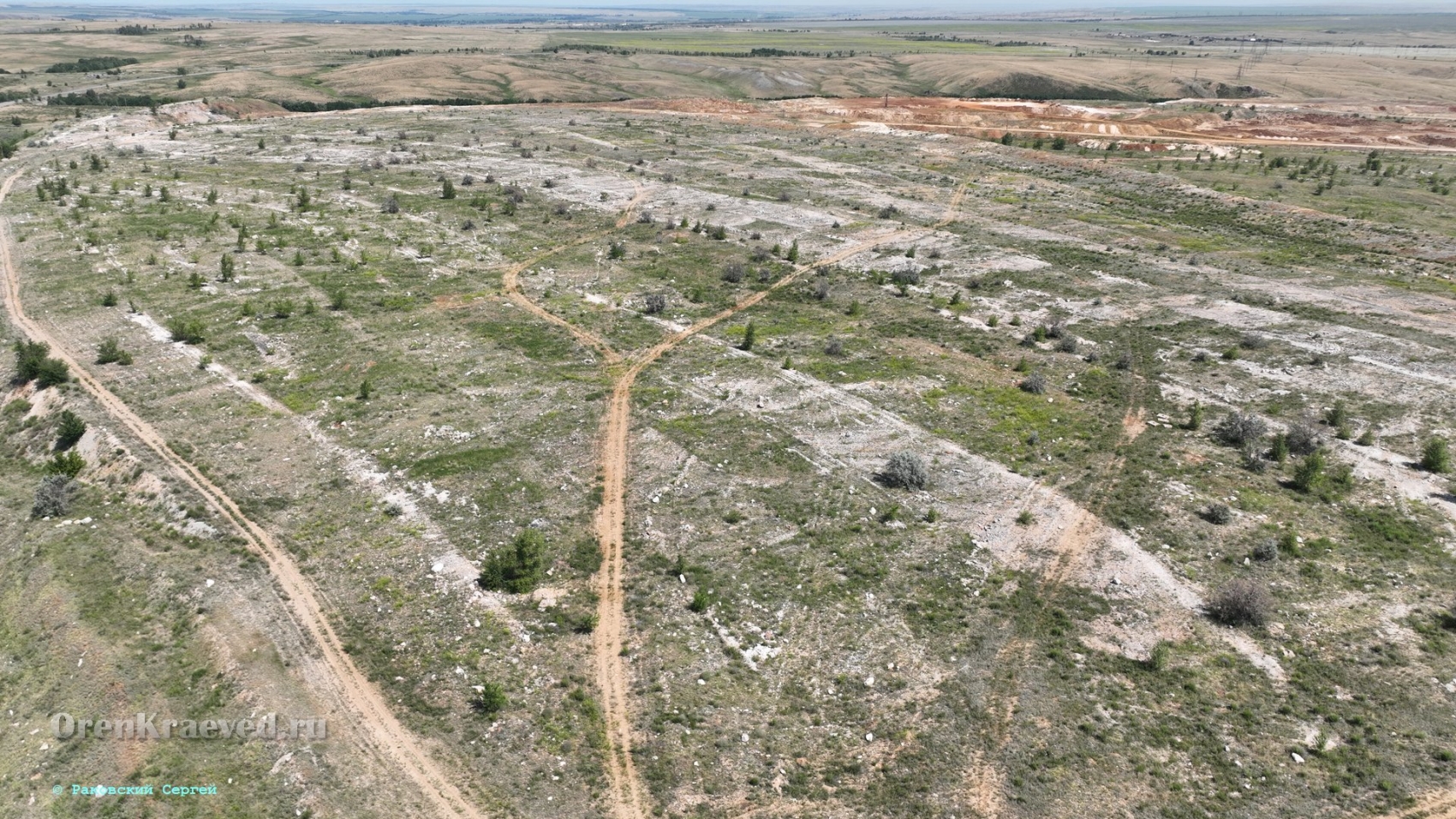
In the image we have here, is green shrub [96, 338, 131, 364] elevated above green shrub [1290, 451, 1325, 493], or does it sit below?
above

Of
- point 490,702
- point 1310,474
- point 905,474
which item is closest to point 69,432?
point 490,702

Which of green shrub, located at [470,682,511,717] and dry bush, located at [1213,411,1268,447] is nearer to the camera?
green shrub, located at [470,682,511,717]

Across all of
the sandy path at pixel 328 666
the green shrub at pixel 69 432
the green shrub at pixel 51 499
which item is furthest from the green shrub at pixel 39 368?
the green shrub at pixel 51 499

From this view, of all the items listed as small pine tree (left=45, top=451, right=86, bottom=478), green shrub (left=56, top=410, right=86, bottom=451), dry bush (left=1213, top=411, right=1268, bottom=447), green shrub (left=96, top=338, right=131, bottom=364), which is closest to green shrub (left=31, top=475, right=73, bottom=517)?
small pine tree (left=45, top=451, right=86, bottom=478)

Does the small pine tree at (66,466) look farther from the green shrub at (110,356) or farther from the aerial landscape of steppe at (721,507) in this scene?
the green shrub at (110,356)

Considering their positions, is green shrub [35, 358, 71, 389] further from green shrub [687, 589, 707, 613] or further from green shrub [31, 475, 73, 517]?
green shrub [687, 589, 707, 613]

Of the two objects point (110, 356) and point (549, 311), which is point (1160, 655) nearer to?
point (549, 311)
